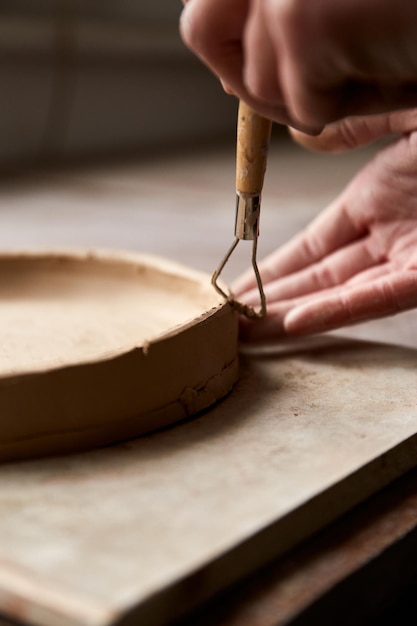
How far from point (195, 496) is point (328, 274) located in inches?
21.7

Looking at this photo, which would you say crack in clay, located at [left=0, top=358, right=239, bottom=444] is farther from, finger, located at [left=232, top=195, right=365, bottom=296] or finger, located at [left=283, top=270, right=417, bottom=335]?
finger, located at [left=232, top=195, right=365, bottom=296]

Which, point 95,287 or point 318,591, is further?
point 95,287

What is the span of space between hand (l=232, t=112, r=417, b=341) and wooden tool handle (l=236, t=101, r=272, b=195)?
0.70 feet

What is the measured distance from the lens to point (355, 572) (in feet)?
2.02

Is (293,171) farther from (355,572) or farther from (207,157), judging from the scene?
(355,572)

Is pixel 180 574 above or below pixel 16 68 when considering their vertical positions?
below

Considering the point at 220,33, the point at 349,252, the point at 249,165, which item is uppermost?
the point at 220,33

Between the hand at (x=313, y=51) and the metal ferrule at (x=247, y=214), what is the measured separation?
0.16 m

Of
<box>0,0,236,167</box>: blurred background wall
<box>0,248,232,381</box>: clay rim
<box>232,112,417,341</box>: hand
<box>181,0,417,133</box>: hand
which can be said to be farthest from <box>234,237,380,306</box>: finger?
<box>0,0,236,167</box>: blurred background wall

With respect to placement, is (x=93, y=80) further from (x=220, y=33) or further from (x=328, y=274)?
(x=220, y=33)

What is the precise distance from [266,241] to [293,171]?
1.29 metres

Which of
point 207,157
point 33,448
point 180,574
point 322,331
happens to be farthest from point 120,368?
point 207,157

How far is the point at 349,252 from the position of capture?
3.73ft

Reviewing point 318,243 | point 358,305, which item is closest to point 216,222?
point 318,243
